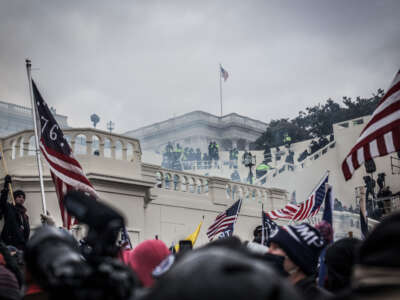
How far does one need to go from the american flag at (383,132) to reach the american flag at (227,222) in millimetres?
4440

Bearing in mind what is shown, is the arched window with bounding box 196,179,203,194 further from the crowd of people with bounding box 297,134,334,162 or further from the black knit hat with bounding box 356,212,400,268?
the crowd of people with bounding box 297,134,334,162

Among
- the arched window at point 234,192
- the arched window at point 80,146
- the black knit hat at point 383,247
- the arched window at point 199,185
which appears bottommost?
the black knit hat at point 383,247

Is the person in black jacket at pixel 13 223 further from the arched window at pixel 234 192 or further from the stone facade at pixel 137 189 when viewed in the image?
the arched window at pixel 234 192

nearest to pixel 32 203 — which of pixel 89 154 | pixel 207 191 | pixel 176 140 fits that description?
pixel 89 154

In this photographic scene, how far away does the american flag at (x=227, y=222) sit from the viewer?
10.3m

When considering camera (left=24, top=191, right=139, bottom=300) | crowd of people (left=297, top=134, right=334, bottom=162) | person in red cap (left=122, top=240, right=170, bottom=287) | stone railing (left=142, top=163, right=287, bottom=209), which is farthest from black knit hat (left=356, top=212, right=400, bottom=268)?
crowd of people (left=297, top=134, right=334, bottom=162)

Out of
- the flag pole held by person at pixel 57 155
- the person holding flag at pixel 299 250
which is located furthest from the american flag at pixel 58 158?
the person holding flag at pixel 299 250

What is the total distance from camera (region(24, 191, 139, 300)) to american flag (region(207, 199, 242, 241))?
872 centimetres

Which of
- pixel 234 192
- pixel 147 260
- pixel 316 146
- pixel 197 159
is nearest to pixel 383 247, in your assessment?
pixel 147 260

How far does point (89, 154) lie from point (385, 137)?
7.93 metres

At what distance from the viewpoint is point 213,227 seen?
10.8 meters

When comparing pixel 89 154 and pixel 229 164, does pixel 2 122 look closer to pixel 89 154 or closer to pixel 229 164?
pixel 229 164

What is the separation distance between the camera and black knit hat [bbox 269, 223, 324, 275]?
3.22 metres

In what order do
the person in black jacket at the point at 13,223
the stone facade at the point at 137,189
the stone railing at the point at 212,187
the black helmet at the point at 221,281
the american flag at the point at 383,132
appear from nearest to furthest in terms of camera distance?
the black helmet at the point at 221,281
the american flag at the point at 383,132
the person in black jacket at the point at 13,223
the stone facade at the point at 137,189
the stone railing at the point at 212,187
